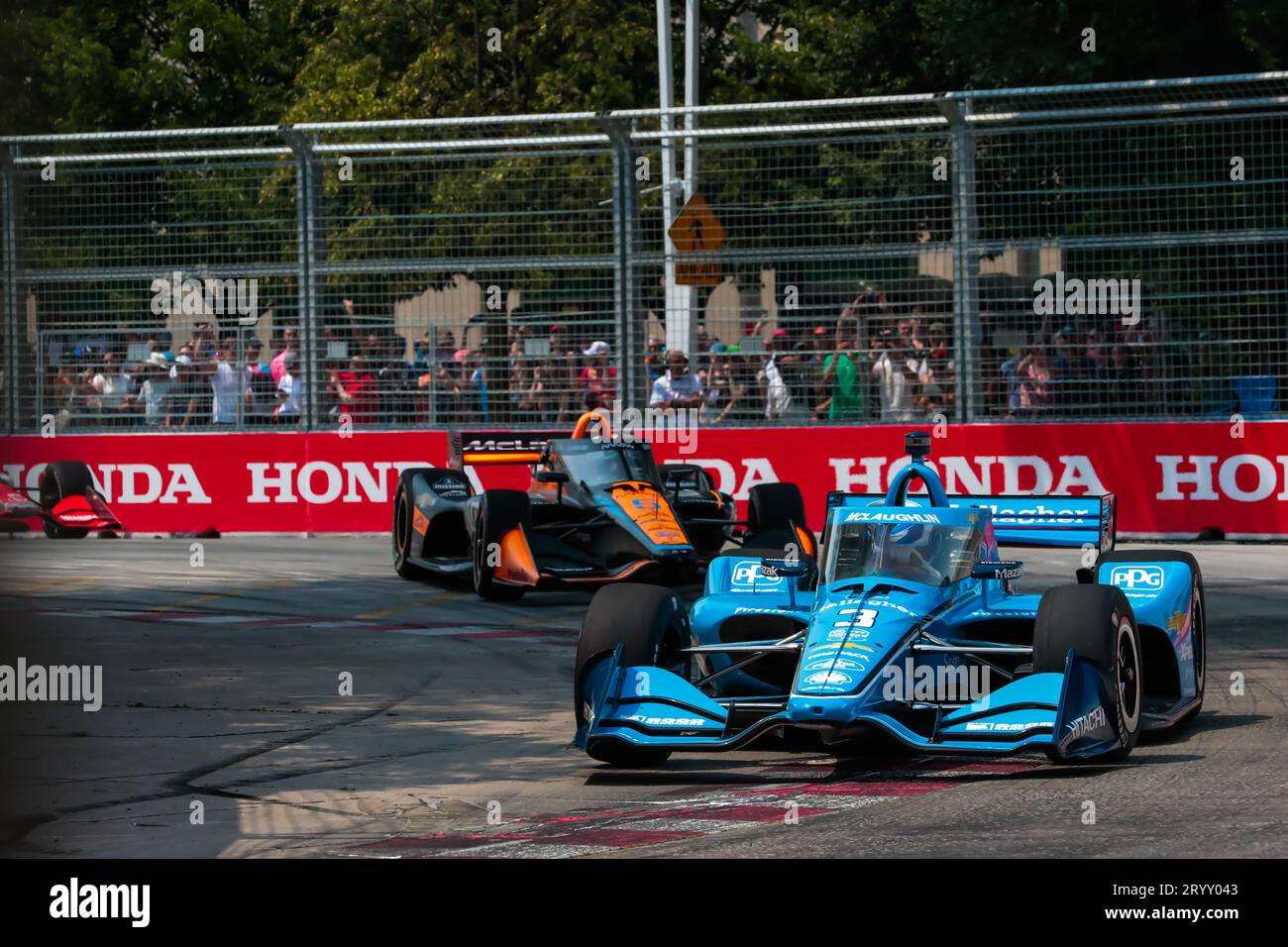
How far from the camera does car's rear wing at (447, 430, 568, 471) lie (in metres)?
15.8

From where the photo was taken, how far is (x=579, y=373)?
19.7 m

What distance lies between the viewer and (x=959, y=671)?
28.8 ft

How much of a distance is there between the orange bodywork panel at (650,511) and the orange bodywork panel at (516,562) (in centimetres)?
78

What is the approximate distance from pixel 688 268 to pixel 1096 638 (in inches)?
445

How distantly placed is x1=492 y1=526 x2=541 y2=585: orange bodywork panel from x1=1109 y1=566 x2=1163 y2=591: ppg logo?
564 centimetres

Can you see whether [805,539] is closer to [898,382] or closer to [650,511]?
[650,511]

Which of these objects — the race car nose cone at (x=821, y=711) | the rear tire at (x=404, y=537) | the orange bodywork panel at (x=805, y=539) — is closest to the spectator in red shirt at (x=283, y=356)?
the rear tire at (x=404, y=537)

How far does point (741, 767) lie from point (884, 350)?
10.5 metres

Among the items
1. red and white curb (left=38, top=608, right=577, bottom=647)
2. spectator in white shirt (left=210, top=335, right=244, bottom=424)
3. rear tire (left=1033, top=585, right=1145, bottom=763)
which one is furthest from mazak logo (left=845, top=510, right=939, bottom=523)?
spectator in white shirt (left=210, top=335, right=244, bottom=424)

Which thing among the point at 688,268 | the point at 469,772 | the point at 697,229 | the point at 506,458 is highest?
the point at 697,229

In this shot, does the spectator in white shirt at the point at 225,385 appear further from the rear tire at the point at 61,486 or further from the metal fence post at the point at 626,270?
the metal fence post at the point at 626,270
